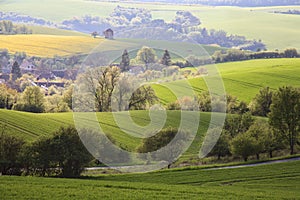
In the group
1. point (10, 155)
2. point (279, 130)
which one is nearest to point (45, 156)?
point (10, 155)

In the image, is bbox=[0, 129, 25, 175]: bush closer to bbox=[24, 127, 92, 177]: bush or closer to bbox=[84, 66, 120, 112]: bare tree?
bbox=[24, 127, 92, 177]: bush

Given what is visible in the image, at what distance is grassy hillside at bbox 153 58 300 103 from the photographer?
84.7m

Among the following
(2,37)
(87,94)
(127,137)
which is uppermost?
(2,37)

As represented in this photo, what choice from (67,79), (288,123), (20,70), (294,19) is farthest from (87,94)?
(294,19)

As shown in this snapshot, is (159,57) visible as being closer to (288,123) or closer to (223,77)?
(223,77)

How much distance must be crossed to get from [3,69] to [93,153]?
318ft

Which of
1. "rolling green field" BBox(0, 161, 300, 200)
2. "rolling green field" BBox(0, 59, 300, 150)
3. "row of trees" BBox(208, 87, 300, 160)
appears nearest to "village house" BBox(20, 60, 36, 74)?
"rolling green field" BBox(0, 59, 300, 150)

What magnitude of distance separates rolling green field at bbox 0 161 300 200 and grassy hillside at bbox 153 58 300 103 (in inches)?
1538

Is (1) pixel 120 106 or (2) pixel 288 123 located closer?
(2) pixel 288 123

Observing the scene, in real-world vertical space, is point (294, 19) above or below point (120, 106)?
above

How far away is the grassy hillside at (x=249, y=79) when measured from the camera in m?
84.7

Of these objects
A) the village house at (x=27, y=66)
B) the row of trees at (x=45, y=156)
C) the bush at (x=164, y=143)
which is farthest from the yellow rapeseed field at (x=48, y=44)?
the row of trees at (x=45, y=156)

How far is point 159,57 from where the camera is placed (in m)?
102

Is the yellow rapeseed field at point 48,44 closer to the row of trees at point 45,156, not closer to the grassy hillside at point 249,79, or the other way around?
the grassy hillside at point 249,79
